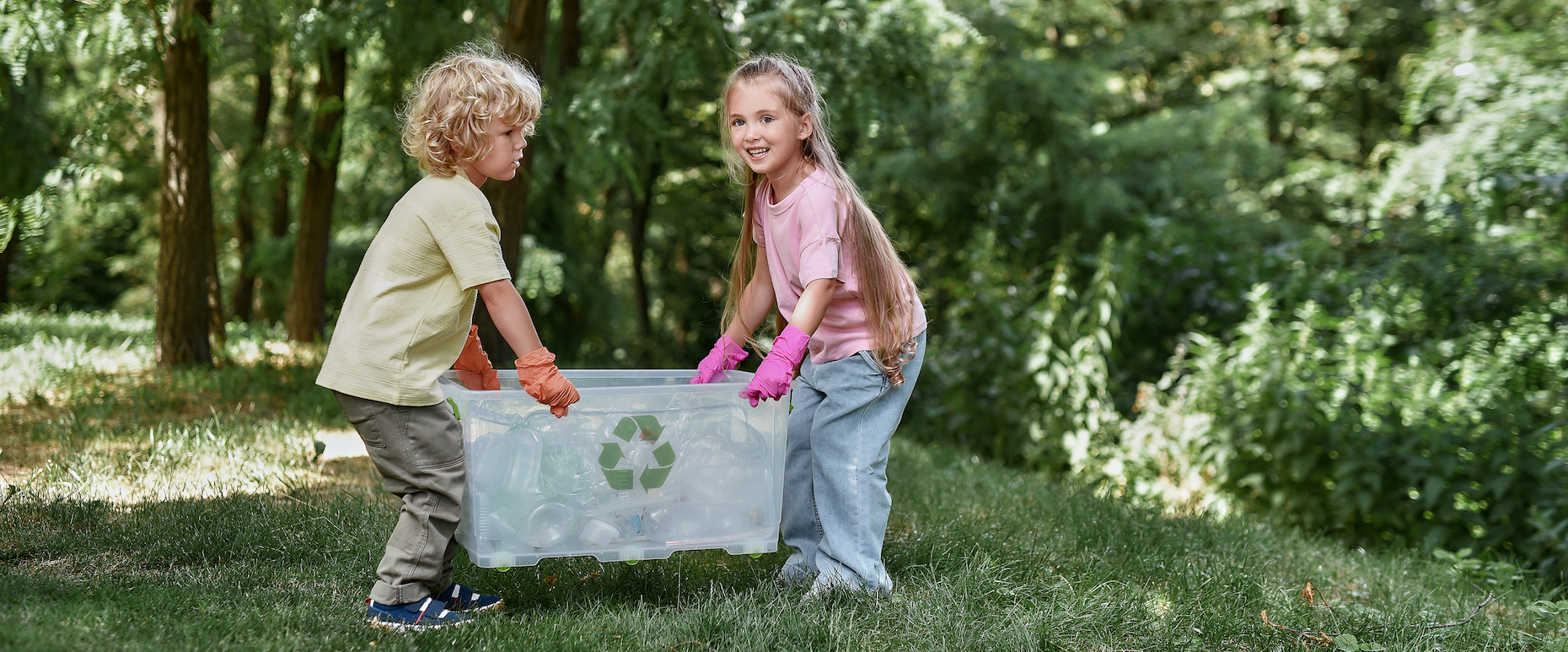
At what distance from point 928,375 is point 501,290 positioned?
537 cm

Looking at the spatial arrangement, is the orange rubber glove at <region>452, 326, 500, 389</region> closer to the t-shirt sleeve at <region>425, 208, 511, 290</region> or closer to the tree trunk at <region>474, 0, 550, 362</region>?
the t-shirt sleeve at <region>425, 208, 511, 290</region>


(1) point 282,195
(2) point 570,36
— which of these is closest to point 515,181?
(2) point 570,36

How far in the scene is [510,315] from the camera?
2.32 m

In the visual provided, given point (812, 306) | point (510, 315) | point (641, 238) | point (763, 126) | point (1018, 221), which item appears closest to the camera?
point (510, 315)

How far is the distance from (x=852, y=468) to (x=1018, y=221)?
651cm

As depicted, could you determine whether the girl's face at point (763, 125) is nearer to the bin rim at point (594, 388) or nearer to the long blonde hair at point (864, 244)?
the long blonde hair at point (864, 244)

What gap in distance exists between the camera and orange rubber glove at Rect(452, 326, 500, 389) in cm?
269

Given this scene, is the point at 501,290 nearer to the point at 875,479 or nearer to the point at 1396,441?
the point at 875,479

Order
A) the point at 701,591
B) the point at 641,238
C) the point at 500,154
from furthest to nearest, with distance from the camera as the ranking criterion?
the point at 641,238 → the point at 701,591 → the point at 500,154

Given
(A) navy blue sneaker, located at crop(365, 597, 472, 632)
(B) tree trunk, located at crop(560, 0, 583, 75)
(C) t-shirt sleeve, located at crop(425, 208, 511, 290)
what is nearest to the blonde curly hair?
(C) t-shirt sleeve, located at crop(425, 208, 511, 290)

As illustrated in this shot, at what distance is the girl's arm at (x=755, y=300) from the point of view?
3006mm

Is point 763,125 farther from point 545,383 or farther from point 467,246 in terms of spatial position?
point 545,383

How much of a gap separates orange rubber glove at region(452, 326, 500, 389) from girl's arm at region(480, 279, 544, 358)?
395 mm

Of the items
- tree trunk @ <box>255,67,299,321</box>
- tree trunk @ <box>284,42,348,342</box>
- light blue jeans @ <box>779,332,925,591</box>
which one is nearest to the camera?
light blue jeans @ <box>779,332,925,591</box>
